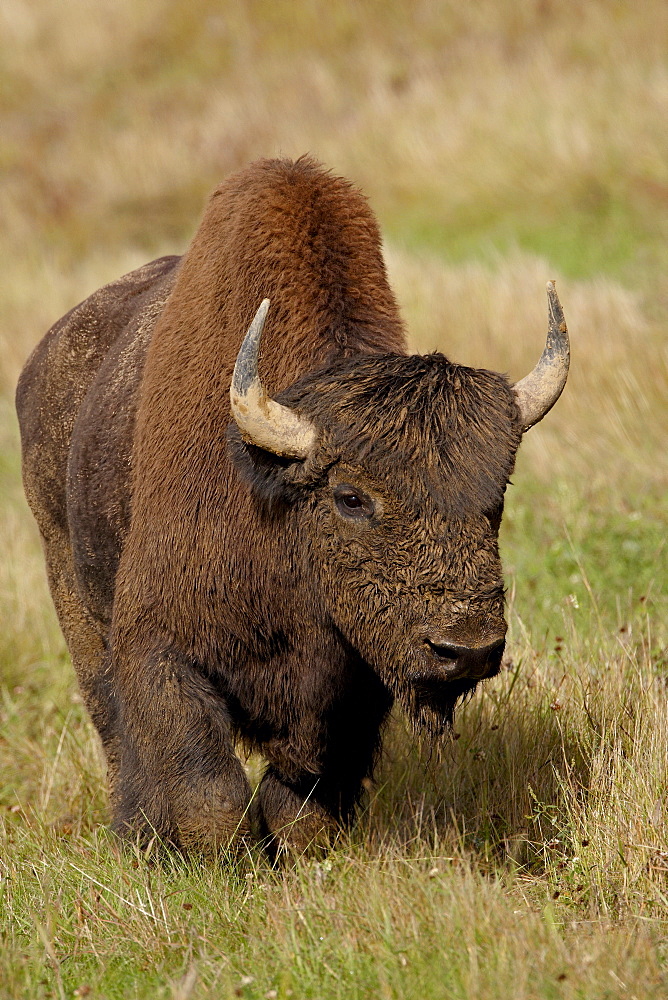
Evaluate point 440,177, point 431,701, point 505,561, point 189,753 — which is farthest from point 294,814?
point 440,177

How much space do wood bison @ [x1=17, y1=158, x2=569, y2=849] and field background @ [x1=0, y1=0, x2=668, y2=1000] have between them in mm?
368

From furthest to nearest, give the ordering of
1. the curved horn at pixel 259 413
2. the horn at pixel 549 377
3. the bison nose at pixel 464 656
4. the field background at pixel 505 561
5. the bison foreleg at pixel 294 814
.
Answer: the bison foreleg at pixel 294 814 < the horn at pixel 549 377 < the curved horn at pixel 259 413 < the bison nose at pixel 464 656 < the field background at pixel 505 561

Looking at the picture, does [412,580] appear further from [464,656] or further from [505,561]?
[505,561]

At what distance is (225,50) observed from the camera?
26.6m

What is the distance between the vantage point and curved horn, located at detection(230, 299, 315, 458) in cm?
386

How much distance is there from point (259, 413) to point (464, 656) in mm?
996

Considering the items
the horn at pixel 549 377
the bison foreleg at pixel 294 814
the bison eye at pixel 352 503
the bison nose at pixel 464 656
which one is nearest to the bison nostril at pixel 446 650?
the bison nose at pixel 464 656

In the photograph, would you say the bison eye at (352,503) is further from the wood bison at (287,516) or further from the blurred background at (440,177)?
the blurred background at (440,177)

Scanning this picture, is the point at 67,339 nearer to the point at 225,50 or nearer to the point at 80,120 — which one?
the point at 80,120

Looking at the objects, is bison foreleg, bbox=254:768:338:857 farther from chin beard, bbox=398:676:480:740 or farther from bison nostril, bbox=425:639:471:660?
bison nostril, bbox=425:639:471:660

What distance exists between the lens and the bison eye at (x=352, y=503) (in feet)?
12.5

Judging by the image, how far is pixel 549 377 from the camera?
4207 millimetres

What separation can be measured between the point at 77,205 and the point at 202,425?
18.5 m

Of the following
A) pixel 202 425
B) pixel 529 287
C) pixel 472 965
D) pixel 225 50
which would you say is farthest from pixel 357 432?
pixel 225 50
